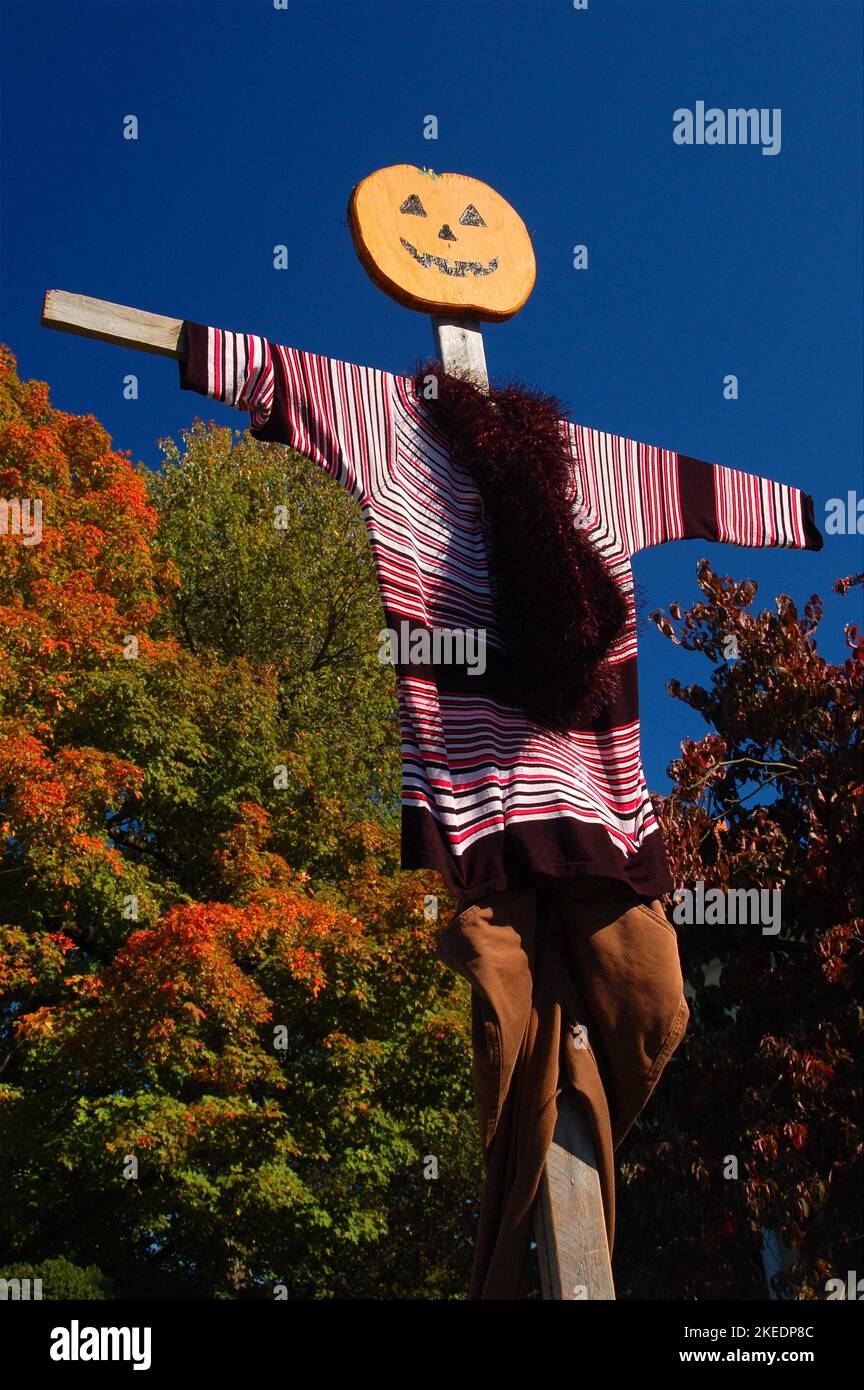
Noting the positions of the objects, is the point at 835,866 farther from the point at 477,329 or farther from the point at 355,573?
the point at 355,573

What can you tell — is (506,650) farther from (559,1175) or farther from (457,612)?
(559,1175)

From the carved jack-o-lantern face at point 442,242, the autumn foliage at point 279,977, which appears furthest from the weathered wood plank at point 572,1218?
the carved jack-o-lantern face at point 442,242

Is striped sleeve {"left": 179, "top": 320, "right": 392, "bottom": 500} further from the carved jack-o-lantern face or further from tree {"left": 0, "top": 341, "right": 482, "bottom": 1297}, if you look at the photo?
tree {"left": 0, "top": 341, "right": 482, "bottom": 1297}

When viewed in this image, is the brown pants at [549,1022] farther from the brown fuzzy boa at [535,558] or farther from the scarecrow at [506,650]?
the brown fuzzy boa at [535,558]

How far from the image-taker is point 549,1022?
12.7 ft

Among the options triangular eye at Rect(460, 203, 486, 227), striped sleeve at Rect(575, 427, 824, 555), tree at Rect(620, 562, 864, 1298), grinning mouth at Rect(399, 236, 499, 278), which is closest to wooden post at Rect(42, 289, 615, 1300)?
grinning mouth at Rect(399, 236, 499, 278)

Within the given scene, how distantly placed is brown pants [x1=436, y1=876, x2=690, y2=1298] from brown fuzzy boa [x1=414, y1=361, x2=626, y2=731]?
693 mm

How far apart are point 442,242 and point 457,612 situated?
1.60m

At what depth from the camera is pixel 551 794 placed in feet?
13.1

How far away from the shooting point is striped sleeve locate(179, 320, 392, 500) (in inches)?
165

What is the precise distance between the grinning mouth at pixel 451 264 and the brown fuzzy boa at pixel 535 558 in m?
0.41

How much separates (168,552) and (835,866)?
33.8ft

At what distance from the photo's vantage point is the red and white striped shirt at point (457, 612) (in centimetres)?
390

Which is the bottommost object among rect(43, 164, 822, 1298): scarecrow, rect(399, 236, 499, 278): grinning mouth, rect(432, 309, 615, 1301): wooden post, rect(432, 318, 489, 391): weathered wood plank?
rect(432, 309, 615, 1301): wooden post
